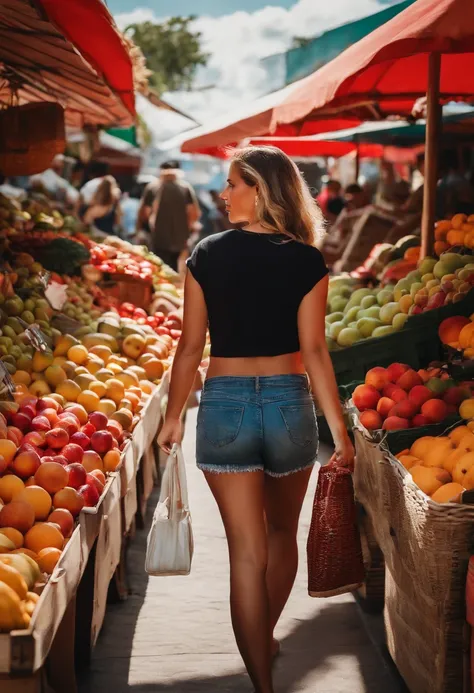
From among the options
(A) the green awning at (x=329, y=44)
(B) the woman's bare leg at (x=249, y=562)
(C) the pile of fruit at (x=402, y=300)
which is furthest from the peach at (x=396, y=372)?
(A) the green awning at (x=329, y=44)

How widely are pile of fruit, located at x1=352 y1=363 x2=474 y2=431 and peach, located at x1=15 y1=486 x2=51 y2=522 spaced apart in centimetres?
153

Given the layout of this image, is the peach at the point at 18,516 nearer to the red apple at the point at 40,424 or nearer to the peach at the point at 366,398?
the red apple at the point at 40,424

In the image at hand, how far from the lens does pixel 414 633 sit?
3.43 m

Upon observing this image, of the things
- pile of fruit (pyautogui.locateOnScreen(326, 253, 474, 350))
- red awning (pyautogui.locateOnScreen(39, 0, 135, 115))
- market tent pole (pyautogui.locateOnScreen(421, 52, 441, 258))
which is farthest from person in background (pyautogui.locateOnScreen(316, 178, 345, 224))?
red awning (pyautogui.locateOnScreen(39, 0, 135, 115))

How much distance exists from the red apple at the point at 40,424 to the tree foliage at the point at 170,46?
3701cm

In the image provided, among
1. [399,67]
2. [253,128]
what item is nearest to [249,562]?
[399,67]

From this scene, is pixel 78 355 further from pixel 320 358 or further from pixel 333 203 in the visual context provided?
pixel 333 203

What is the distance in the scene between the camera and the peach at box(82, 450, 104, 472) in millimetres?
4230

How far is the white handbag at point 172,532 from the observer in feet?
10.9

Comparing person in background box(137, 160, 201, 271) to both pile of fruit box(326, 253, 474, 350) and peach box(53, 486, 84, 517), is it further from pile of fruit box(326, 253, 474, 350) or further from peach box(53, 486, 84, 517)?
peach box(53, 486, 84, 517)

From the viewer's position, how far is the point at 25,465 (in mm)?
3945

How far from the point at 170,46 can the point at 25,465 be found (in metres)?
38.4

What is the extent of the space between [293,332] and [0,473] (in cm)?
137

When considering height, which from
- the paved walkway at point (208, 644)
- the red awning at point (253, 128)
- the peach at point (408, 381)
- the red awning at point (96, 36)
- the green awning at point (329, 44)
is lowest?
the paved walkway at point (208, 644)
